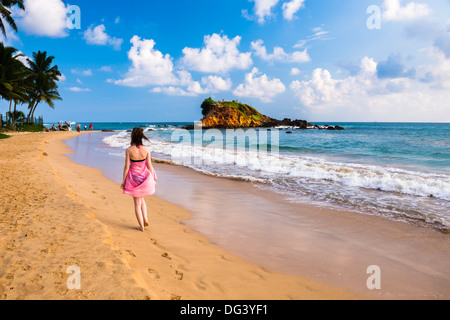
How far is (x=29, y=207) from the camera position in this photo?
4.83 m

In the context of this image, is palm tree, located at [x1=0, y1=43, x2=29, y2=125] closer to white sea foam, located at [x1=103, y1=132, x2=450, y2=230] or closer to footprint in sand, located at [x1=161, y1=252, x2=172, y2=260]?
white sea foam, located at [x1=103, y1=132, x2=450, y2=230]

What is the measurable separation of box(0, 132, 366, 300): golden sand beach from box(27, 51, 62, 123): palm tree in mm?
45022

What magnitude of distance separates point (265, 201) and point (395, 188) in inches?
183

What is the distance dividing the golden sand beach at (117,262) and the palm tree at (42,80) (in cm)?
4502

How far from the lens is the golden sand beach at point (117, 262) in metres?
2.51

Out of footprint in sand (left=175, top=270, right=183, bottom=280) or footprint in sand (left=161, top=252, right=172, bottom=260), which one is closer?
footprint in sand (left=175, top=270, right=183, bottom=280)

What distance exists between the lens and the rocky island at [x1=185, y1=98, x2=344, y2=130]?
241ft

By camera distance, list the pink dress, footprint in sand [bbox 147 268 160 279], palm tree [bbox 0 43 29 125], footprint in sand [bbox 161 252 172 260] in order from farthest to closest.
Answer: palm tree [bbox 0 43 29 125], the pink dress, footprint in sand [bbox 161 252 172 260], footprint in sand [bbox 147 268 160 279]

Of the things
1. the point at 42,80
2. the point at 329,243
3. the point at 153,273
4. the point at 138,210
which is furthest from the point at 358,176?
the point at 42,80

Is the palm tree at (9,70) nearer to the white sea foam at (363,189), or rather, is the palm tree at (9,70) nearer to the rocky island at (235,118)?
the white sea foam at (363,189)

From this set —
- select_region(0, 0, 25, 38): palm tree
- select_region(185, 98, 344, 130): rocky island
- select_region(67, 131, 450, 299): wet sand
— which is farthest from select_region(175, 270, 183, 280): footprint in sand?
select_region(185, 98, 344, 130): rocky island

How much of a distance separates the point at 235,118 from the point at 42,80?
4803cm

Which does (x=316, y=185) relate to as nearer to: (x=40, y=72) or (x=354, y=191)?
(x=354, y=191)
